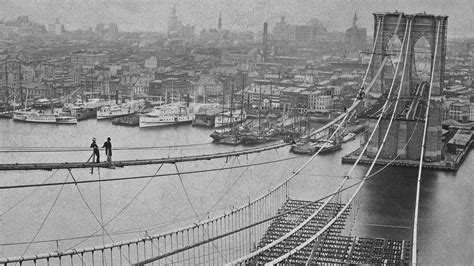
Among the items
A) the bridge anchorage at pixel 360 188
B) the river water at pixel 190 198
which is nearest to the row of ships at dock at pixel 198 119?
the river water at pixel 190 198

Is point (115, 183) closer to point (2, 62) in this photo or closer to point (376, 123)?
point (376, 123)

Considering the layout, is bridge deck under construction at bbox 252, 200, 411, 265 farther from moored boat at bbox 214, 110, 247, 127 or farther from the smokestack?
the smokestack

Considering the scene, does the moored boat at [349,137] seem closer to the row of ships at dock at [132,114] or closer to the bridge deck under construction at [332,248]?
the row of ships at dock at [132,114]

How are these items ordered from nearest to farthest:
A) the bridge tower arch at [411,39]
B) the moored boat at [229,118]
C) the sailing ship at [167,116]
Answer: the bridge tower arch at [411,39] → the sailing ship at [167,116] → the moored boat at [229,118]

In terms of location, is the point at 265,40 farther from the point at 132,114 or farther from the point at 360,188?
the point at 360,188

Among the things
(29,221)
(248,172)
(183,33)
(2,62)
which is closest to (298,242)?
(29,221)
